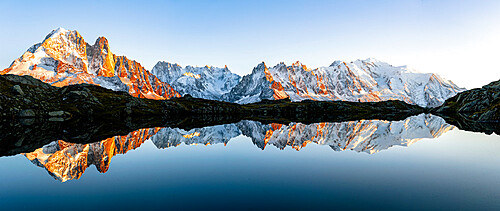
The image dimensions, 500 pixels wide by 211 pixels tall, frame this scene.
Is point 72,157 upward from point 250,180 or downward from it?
upward

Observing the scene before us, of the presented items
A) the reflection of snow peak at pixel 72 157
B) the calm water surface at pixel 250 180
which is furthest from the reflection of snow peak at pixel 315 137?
the reflection of snow peak at pixel 72 157

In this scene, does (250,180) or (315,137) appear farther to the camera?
(315,137)

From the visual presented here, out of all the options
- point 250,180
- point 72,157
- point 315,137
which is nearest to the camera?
point 250,180

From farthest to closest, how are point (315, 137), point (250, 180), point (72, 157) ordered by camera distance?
point (315, 137) → point (72, 157) → point (250, 180)

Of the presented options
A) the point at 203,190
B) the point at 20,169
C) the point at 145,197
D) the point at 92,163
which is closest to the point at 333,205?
the point at 203,190

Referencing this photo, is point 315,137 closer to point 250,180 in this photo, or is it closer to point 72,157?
point 250,180

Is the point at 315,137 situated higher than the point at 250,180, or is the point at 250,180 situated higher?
the point at 315,137

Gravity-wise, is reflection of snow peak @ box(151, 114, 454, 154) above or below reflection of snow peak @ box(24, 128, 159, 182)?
above

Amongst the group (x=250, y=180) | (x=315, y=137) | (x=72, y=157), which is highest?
Result: (x=315, y=137)

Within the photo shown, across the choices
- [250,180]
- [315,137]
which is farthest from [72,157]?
[315,137]

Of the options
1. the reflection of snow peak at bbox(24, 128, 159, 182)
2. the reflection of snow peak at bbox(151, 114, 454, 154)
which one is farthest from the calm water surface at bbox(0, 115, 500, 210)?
the reflection of snow peak at bbox(151, 114, 454, 154)

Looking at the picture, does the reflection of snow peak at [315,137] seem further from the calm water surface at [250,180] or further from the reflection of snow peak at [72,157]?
the reflection of snow peak at [72,157]

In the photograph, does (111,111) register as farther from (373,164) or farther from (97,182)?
(373,164)

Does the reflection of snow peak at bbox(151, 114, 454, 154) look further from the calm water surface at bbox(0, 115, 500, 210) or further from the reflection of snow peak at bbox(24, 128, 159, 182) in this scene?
the reflection of snow peak at bbox(24, 128, 159, 182)
